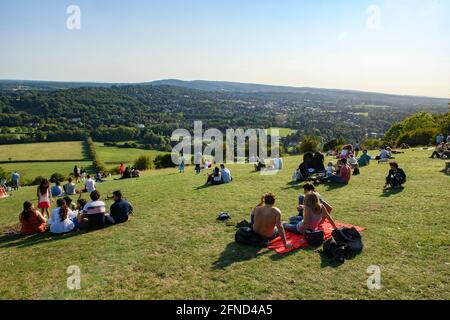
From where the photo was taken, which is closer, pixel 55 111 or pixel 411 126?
pixel 411 126

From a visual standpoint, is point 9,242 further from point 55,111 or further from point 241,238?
point 55,111

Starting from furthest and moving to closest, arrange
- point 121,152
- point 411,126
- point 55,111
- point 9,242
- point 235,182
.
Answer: point 55,111 < point 121,152 < point 411,126 < point 235,182 < point 9,242

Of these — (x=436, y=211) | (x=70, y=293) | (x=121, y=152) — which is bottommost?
(x=121, y=152)

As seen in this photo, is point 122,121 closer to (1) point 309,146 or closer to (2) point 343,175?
(1) point 309,146

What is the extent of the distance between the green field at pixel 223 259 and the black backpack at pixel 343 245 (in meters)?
0.22

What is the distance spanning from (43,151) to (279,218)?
7715 cm

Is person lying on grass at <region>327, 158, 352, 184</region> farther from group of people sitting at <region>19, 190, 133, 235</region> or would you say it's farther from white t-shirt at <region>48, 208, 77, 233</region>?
white t-shirt at <region>48, 208, 77, 233</region>

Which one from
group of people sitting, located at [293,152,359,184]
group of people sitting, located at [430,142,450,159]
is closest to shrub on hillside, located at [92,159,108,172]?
group of people sitting, located at [293,152,359,184]

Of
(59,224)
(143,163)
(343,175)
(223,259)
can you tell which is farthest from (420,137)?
(59,224)

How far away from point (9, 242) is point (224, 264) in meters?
7.15

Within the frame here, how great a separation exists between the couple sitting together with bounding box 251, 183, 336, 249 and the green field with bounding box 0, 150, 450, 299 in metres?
0.58

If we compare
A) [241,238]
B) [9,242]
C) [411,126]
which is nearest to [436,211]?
[241,238]
